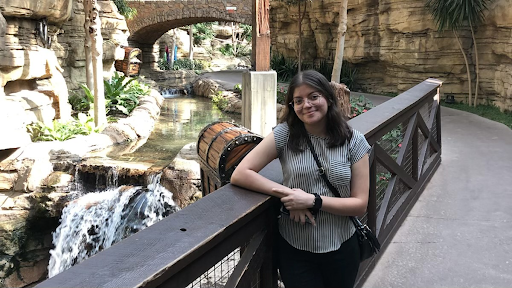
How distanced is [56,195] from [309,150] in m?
5.10

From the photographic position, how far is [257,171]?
1.61m

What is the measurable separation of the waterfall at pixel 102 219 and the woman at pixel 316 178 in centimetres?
427

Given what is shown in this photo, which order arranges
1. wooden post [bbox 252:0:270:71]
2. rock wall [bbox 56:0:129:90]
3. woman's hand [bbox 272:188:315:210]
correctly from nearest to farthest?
woman's hand [bbox 272:188:315:210] → wooden post [bbox 252:0:270:71] → rock wall [bbox 56:0:129:90]

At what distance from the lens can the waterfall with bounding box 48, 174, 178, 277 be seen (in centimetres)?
577

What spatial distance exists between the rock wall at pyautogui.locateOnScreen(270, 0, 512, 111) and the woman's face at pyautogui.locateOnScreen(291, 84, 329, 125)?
858 cm

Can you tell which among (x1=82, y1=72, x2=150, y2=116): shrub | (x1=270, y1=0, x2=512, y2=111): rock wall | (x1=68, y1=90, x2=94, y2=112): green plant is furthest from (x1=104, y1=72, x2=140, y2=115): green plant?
(x1=270, y1=0, x2=512, y2=111): rock wall

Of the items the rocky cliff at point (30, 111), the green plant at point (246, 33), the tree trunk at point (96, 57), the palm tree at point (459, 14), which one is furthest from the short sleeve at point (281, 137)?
the green plant at point (246, 33)

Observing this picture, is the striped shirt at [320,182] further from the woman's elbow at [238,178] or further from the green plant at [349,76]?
the green plant at [349,76]

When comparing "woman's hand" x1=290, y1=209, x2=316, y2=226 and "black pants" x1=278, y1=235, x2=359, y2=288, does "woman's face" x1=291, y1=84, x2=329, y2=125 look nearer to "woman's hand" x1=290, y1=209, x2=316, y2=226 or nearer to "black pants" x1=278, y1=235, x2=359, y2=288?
"woman's hand" x1=290, y1=209, x2=316, y2=226

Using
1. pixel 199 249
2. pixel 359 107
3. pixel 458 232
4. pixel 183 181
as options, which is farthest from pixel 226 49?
pixel 199 249

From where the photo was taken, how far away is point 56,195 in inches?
231

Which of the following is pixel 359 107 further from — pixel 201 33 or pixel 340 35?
pixel 201 33

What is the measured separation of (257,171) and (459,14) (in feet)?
30.5

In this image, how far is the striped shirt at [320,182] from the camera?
5.16 ft
